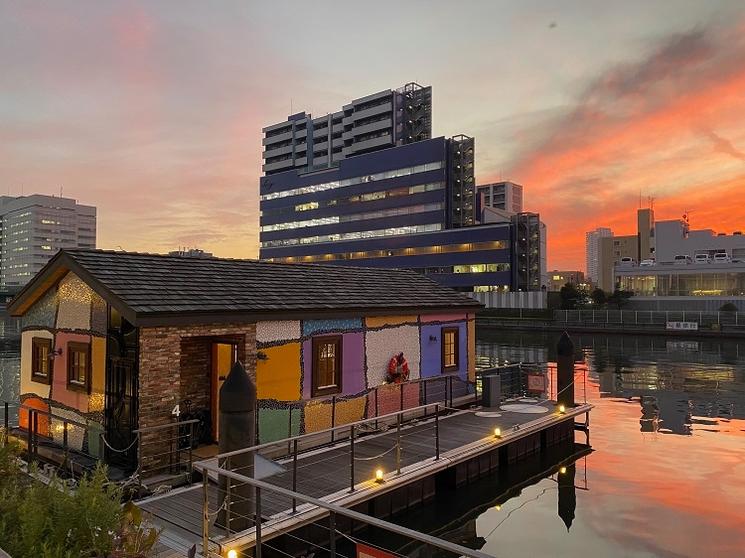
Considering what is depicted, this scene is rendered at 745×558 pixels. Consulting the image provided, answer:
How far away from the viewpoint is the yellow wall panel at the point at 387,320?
17.4 metres

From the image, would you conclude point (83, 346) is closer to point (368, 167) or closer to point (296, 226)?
point (368, 167)

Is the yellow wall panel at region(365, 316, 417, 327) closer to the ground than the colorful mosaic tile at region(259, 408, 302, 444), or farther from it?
farther from it

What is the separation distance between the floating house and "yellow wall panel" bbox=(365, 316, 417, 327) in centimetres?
6

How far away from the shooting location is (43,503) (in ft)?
21.1

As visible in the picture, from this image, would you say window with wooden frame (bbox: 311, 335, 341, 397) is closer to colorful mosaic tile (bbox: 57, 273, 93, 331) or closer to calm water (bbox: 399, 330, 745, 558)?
calm water (bbox: 399, 330, 745, 558)

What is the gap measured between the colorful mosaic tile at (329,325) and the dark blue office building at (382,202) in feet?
270

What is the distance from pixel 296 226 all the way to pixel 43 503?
403 ft

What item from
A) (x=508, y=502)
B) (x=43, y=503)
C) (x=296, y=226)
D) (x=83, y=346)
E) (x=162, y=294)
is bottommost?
(x=508, y=502)

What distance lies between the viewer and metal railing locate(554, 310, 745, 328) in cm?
6175

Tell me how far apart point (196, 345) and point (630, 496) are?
39.9 feet

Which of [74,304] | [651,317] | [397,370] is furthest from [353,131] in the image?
[74,304]

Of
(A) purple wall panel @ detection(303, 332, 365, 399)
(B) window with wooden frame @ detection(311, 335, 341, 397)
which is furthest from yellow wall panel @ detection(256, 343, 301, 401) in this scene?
(A) purple wall panel @ detection(303, 332, 365, 399)

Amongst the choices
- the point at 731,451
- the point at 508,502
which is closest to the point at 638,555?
the point at 508,502

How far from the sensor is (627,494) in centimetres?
1487
